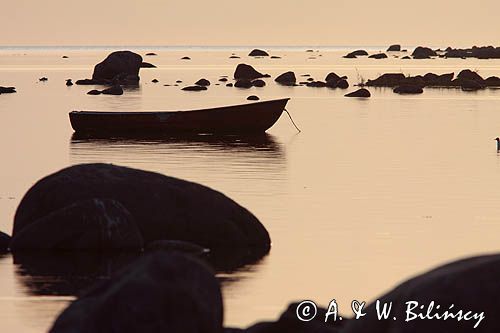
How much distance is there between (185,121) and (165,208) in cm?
3025

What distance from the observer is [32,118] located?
63406mm

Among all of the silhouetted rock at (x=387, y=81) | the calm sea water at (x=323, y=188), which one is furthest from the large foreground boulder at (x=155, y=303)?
the silhouetted rock at (x=387, y=81)

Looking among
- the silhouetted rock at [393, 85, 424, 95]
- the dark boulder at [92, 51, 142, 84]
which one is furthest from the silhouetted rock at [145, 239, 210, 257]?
the dark boulder at [92, 51, 142, 84]

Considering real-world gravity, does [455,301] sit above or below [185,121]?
above

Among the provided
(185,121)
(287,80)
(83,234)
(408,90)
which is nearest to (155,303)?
(83,234)

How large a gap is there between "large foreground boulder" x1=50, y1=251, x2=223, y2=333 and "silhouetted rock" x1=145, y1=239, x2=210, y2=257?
9243 mm

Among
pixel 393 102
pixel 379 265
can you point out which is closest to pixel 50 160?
pixel 379 265

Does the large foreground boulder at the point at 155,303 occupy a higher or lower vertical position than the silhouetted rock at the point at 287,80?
higher

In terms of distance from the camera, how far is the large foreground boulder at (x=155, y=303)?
1234 cm

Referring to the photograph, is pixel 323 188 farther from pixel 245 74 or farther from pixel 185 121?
pixel 245 74

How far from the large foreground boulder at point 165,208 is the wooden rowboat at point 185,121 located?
29.3 meters

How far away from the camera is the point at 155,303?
1238cm

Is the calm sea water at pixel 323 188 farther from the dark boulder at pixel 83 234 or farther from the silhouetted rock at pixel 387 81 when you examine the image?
the silhouetted rock at pixel 387 81

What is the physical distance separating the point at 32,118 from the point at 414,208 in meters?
37.8
